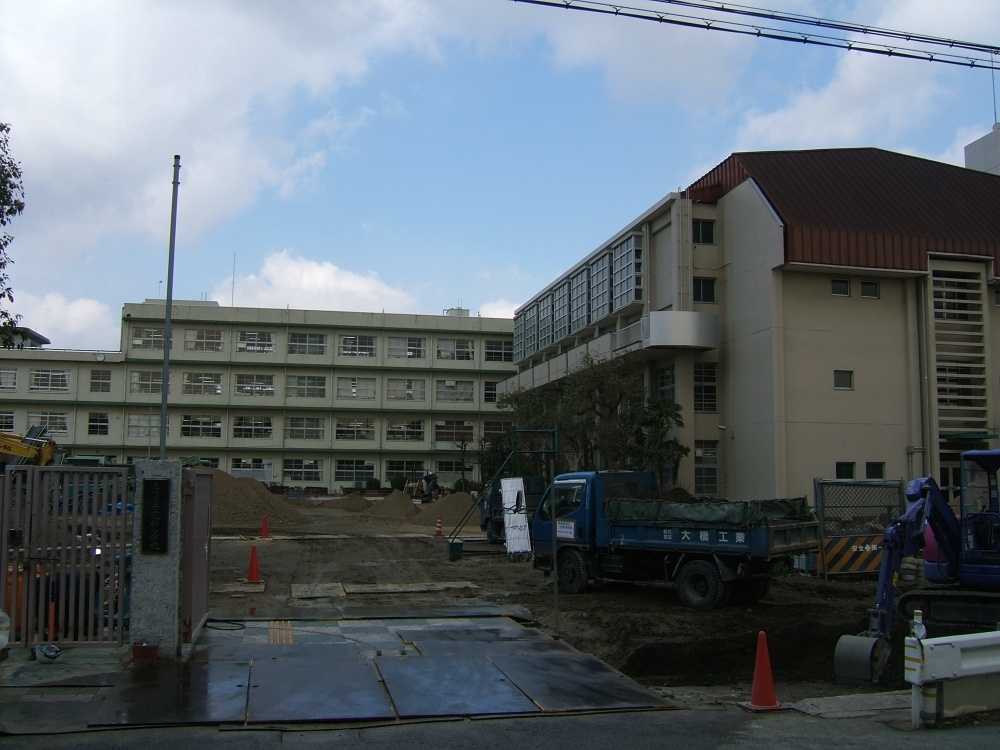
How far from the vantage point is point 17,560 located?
1032 centimetres

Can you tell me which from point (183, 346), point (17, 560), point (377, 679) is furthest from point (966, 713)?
point (183, 346)

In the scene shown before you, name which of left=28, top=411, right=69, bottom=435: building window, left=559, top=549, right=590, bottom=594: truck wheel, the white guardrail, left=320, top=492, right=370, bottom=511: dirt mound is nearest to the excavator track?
the white guardrail

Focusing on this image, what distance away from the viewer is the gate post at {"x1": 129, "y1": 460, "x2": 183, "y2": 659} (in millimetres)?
10414

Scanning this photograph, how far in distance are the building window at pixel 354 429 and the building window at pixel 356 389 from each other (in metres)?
1.88

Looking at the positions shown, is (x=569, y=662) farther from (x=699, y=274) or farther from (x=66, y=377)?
(x=66, y=377)

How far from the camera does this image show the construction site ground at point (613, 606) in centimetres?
1220

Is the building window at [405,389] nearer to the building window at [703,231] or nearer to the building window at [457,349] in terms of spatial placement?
the building window at [457,349]

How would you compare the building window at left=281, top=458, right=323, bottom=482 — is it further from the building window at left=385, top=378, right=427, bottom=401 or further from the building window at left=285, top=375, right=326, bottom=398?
the building window at left=385, top=378, right=427, bottom=401

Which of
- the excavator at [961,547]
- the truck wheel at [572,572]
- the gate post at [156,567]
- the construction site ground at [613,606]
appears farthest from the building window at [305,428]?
the gate post at [156,567]

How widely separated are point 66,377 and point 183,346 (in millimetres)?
9527

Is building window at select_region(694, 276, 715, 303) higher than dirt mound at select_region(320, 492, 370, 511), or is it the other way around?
building window at select_region(694, 276, 715, 303)

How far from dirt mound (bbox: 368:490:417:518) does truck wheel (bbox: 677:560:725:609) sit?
113 ft

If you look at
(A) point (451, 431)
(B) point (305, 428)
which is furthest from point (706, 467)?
(B) point (305, 428)

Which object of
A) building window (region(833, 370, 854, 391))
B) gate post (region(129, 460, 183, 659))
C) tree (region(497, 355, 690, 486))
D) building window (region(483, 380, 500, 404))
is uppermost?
building window (region(483, 380, 500, 404))
